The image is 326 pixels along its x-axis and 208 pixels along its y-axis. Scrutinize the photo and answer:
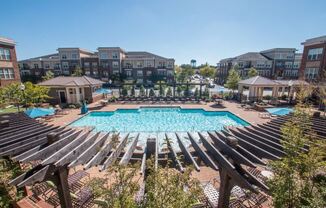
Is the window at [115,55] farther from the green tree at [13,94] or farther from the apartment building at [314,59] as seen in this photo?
the apartment building at [314,59]

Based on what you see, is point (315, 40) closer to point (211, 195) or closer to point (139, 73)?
point (211, 195)

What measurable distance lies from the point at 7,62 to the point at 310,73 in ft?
165

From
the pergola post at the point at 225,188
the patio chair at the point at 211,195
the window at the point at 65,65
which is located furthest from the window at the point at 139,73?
the pergola post at the point at 225,188

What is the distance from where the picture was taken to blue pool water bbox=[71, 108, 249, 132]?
17500mm

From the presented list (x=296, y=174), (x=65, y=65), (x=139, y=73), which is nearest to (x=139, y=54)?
(x=139, y=73)

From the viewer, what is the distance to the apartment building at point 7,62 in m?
25.7

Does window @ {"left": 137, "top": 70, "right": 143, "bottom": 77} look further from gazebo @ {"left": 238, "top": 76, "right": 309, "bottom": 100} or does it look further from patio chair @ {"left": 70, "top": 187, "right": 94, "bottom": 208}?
patio chair @ {"left": 70, "top": 187, "right": 94, "bottom": 208}

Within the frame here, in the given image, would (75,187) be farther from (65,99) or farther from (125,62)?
(125,62)

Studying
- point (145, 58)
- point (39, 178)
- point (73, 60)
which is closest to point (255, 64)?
point (145, 58)

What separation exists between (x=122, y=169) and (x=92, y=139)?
7.21 ft

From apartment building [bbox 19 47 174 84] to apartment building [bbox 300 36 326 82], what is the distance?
1255 inches

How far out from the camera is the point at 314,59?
27.7 m

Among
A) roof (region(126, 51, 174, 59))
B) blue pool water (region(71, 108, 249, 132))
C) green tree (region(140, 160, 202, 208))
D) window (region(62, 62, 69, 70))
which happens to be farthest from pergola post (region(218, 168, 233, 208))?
window (region(62, 62, 69, 70))

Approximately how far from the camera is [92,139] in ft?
17.5
